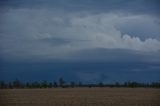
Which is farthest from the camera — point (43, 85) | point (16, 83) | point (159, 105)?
point (43, 85)

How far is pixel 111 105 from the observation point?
32.9m

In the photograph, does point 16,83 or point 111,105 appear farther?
point 16,83

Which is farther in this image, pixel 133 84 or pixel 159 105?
pixel 133 84

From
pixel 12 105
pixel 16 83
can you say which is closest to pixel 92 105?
pixel 12 105

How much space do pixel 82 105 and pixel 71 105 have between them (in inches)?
37.8

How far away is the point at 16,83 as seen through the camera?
109m

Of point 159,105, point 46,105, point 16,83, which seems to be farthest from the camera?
point 16,83

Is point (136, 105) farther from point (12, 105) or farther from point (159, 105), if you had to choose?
point (12, 105)

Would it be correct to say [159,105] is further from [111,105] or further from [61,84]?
[61,84]

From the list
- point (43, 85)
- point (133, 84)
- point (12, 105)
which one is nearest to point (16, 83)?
point (43, 85)

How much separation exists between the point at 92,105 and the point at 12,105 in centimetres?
560

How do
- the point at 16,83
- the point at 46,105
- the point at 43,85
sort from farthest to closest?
1. the point at 43,85
2. the point at 16,83
3. the point at 46,105

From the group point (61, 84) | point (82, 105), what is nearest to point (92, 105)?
point (82, 105)

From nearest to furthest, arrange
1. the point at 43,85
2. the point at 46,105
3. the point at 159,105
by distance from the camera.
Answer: the point at 159,105 < the point at 46,105 < the point at 43,85
